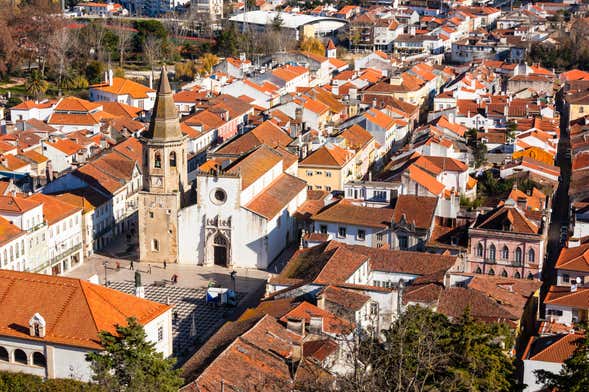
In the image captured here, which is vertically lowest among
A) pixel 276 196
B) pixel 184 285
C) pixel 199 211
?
pixel 184 285

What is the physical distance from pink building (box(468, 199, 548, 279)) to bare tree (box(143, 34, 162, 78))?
3061 inches

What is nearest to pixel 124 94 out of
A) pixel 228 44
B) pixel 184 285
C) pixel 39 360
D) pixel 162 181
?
pixel 228 44

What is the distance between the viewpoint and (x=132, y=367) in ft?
104

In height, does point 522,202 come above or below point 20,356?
above

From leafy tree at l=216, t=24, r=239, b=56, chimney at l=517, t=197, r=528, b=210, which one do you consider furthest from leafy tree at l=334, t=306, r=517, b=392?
leafy tree at l=216, t=24, r=239, b=56

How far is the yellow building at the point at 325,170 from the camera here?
6712 cm

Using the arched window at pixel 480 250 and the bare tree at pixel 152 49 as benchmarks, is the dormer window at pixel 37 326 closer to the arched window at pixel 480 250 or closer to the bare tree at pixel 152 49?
the arched window at pixel 480 250

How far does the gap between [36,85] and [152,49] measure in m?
23.0

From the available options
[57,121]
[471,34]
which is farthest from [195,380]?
[471,34]

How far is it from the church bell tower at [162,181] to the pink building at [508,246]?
1769 centimetres

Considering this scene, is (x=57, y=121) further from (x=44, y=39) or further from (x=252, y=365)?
(x=252, y=365)

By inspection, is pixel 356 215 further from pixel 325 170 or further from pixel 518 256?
pixel 325 170

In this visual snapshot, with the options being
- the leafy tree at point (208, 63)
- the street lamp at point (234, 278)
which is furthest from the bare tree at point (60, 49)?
the street lamp at point (234, 278)

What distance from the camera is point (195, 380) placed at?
3359cm
